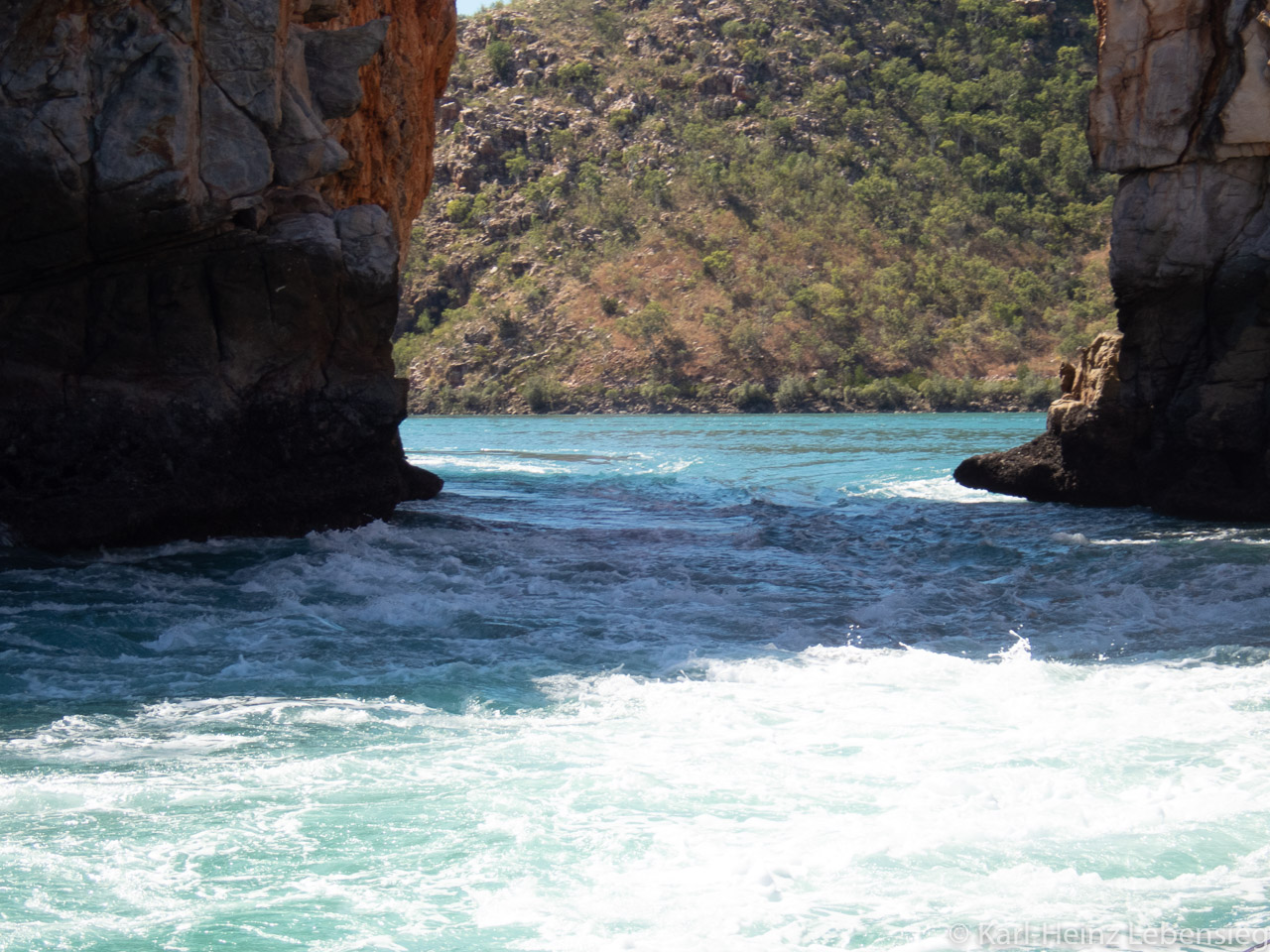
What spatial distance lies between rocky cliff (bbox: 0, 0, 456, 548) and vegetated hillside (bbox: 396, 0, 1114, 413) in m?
49.2

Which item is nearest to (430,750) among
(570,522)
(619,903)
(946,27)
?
(619,903)

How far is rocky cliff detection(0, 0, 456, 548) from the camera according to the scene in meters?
11.0

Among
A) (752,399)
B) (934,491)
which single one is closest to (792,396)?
(752,399)

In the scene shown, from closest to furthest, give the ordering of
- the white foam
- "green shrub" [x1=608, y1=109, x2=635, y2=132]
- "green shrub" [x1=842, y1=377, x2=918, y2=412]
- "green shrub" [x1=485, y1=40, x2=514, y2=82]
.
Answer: the white foam → "green shrub" [x1=842, y1=377, x2=918, y2=412] → "green shrub" [x1=608, y1=109, x2=635, y2=132] → "green shrub" [x1=485, y1=40, x2=514, y2=82]

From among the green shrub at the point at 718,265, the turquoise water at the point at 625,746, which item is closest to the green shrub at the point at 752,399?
the green shrub at the point at 718,265

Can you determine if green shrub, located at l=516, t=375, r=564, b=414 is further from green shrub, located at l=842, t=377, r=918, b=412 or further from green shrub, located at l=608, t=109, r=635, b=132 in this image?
green shrub, located at l=608, t=109, r=635, b=132

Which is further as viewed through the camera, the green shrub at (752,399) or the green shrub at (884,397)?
the green shrub at (752,399)

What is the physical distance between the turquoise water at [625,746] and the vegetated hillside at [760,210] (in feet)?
167

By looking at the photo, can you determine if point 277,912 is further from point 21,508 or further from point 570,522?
point 570,522

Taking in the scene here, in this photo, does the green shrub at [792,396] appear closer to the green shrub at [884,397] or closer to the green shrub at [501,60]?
the green shrub at [884,397]

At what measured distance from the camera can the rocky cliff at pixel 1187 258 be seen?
14625 millimetres

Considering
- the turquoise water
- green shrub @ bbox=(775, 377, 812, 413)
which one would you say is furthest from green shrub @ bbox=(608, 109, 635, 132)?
the turquoise water

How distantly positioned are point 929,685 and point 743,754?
1.80 metres

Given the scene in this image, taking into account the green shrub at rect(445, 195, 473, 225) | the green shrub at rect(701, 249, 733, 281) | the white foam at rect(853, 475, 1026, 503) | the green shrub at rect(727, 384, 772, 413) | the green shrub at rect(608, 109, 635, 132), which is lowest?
the white foam at rect(853, 475, 1026, 503)
